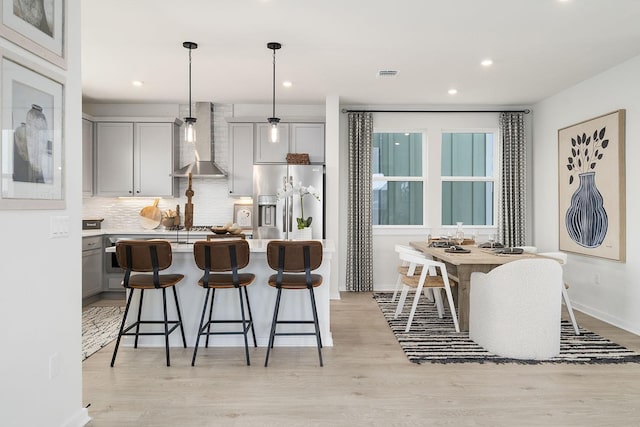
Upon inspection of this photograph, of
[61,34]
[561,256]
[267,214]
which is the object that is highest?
[61,34]

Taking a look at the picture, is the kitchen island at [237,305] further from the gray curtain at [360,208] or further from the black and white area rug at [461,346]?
the gray curtain at [360,208]

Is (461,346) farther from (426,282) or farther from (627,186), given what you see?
(627,186)

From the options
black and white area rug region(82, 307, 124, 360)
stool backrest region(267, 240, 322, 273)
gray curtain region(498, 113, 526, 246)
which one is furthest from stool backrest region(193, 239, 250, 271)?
gray curtain region(498, 113, 526, 246)

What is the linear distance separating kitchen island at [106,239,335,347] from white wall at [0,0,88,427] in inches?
58.0

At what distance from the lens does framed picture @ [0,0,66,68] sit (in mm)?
1961

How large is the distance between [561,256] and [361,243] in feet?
8.51

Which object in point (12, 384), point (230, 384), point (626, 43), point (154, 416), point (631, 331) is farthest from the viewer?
point (631, 331)

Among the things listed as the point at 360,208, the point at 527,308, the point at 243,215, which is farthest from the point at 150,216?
the point at 527,308

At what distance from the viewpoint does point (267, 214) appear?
6.02 meters

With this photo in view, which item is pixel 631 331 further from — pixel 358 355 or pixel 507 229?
pixel 358 355

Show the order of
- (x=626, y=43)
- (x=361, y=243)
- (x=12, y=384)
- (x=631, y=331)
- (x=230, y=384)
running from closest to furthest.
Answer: (x=12, y=384)
(x=230, y=384)
(x=626, y=43)
(x=631, y=331)
(x=361, y=243)

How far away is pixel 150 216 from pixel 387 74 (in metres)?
3.69

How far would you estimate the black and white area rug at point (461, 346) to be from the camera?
3.68m

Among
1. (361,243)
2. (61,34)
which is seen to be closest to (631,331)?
(361,243)
